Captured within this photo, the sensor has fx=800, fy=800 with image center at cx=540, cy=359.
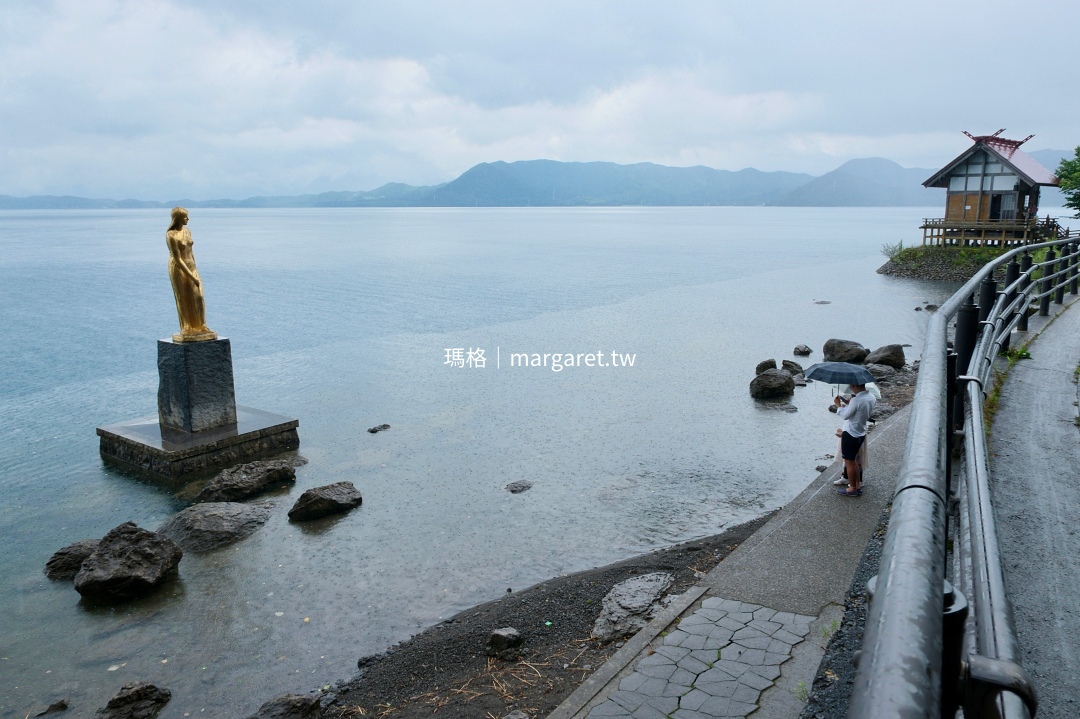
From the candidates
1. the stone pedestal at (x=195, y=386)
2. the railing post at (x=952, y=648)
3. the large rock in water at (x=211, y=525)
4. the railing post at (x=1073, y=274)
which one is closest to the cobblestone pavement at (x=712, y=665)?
the railing post at (x=952, y=648)

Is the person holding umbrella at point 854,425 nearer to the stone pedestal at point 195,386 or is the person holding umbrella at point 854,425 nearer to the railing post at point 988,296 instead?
the railing post at point 988,296

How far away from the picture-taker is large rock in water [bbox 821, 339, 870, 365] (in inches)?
830

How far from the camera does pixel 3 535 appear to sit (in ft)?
36.8

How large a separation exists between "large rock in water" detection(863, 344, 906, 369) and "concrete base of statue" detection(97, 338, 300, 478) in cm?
1424

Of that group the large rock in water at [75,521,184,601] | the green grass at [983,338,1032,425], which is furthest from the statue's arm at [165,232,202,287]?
the green grass at [983,338,1032,425]

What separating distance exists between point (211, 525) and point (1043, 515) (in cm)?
966

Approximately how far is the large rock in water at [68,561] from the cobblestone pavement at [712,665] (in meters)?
7.82

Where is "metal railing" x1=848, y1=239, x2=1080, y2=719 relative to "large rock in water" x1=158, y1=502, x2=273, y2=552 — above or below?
above

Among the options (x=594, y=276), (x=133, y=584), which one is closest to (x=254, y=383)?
(x=133, y=584)

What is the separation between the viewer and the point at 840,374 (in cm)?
1048

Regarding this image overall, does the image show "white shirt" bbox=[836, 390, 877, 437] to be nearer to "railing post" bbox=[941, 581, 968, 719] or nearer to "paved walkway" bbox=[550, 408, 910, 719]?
"paved walkway" bbox=[550, 408, 910, 719]

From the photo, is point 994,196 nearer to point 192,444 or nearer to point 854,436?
point 854,436

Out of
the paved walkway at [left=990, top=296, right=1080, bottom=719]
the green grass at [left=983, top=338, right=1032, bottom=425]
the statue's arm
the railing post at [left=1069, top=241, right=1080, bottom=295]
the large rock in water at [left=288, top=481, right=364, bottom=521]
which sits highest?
the statue's arm

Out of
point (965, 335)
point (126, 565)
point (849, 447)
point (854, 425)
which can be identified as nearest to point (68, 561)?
point (126, 565)
